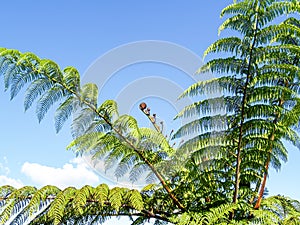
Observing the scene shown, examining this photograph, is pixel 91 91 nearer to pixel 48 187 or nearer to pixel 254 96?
pixel 48 187

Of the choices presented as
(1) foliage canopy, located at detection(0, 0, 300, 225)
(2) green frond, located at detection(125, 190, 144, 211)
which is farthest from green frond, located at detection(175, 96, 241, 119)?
(2) green frond, located at detection(125, 190, 144, 211)

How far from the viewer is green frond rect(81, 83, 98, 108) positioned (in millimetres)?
3107

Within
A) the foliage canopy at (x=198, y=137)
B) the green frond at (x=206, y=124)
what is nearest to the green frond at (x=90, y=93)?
the foliage canopy at (x=198, y=137)

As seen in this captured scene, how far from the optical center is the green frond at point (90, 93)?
122 inches

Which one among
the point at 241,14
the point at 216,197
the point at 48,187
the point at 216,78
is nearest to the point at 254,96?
the point at 216,78

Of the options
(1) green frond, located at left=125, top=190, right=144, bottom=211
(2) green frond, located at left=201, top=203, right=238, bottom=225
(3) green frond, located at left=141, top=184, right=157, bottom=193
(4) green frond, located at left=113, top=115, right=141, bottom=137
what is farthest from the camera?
(3) green frond, located at left=141, top=184, right=157, bottom=193

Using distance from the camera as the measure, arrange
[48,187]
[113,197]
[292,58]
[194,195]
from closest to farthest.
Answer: [113,197] < [48,187] < [194,195] < [292,58]

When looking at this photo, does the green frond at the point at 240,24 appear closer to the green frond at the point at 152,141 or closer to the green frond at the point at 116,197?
the green frond at the point at 152,141

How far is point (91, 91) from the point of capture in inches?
123

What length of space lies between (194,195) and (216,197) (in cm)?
16

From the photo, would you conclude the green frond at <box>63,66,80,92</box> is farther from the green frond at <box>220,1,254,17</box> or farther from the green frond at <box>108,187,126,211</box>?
the green frond at <box>220,1,254,17</box>

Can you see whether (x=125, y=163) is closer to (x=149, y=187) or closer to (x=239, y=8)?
(x=149, y=187)

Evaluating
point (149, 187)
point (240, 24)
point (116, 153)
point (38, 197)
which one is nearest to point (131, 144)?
point (116, 153)

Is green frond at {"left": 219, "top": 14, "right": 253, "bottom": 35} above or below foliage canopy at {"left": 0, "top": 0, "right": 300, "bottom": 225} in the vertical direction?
above
